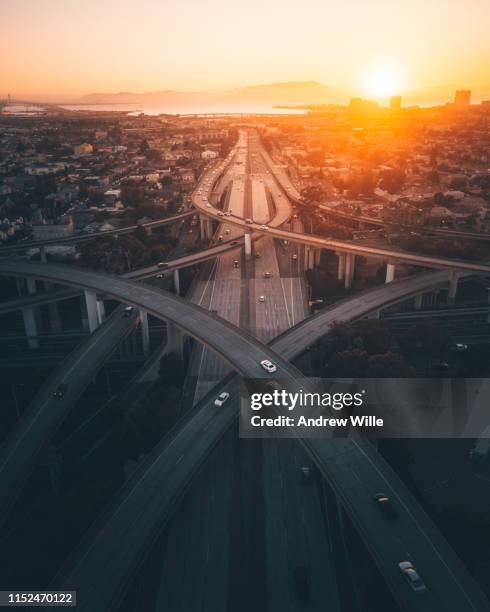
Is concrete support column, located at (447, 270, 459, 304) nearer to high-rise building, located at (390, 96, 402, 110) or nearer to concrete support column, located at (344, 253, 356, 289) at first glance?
concrete support column, located at (344, 253, 356, 289)

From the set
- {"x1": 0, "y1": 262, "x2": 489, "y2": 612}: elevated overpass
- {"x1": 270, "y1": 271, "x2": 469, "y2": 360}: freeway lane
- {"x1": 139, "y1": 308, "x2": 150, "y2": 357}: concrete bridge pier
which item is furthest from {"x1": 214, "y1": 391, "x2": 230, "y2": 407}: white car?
{"x1": 139, "y1": 308, "x2": 150, "y2": 357}: concrete bridge pier

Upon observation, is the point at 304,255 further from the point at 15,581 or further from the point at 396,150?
the point at 396,150

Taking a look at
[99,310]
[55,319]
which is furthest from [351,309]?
[55,319]

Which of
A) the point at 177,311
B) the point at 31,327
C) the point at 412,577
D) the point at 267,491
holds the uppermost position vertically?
the point at 177,311

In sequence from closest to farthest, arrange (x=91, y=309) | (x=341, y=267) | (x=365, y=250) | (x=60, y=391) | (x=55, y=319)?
(x=60, y=391) → (x=91, y=309) → (x=55, y=319) → (x=365, y=250) → (x=341, y=267)

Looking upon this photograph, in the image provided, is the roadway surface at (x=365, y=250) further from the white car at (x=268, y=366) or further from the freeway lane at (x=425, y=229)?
the white car at (x=268, y=366)

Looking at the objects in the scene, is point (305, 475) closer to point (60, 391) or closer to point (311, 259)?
point (60, 391)

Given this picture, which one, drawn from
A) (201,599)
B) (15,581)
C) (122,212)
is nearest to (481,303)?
(201,599)
